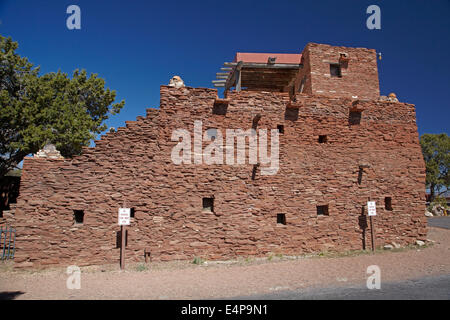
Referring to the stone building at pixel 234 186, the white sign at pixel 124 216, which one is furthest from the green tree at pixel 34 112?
the white sign at pixel 124 216

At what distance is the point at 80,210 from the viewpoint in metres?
8.84

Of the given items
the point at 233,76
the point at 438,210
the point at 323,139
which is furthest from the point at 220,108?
the point at 438,210

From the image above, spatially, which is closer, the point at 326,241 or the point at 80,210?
the point at 80,210

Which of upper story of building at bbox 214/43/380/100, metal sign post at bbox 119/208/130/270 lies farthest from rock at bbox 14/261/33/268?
upper story of building at bbox 214/43/380/100

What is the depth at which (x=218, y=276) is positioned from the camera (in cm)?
768

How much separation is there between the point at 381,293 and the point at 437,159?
41346mm

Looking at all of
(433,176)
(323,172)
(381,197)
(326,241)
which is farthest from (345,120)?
(433,176)

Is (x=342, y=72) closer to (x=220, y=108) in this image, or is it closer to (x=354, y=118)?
(x=354, y=118)

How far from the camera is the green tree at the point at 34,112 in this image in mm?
15617

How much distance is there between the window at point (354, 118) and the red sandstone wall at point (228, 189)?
0.83 feet

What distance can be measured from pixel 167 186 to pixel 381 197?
8.85 meters

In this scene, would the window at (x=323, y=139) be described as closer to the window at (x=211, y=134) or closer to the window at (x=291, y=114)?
the window at (x=291, y=114)

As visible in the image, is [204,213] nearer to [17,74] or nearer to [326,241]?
[326,241]
